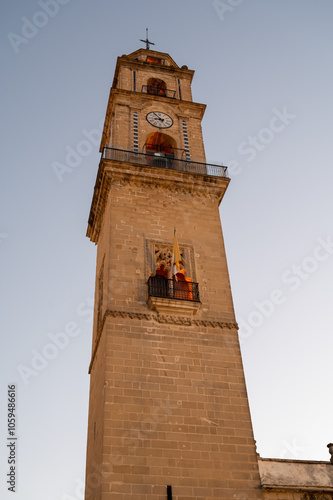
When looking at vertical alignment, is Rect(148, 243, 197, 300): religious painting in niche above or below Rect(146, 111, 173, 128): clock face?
below

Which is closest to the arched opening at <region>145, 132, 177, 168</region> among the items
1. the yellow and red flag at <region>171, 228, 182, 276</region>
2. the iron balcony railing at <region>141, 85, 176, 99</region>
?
the iron balcony railing at <region>141, 85, 176, 99</region>

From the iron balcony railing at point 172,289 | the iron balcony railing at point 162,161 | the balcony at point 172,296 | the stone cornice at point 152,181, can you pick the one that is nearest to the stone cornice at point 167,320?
the balcony at point 172,296

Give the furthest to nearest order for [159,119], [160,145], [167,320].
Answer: [159,119] → [160,145] → [167,320]

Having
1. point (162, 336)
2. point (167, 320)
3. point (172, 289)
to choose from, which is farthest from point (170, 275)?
point (162, 336)

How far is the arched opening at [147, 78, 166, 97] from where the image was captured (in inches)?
943

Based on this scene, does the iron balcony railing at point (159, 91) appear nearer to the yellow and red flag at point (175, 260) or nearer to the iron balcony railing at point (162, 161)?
the iron balcony railing at point (162, 161)

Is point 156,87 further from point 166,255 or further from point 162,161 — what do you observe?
point 166,255

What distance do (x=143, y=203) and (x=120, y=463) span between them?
8.73 metres

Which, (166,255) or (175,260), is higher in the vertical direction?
(166,255)

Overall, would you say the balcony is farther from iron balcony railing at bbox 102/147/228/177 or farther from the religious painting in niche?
iron balcony railing at bbox 102/147/228/177

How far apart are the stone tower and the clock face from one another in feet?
0.57

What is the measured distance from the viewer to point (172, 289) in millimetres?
15391

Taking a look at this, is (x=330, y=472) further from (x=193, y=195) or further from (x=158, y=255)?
(x=193, y=195)

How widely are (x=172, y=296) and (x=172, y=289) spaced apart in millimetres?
238
